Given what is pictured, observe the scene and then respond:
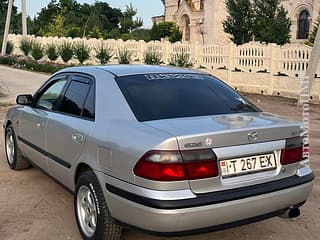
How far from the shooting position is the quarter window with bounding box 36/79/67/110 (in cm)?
462

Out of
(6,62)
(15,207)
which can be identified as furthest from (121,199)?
(6,62)

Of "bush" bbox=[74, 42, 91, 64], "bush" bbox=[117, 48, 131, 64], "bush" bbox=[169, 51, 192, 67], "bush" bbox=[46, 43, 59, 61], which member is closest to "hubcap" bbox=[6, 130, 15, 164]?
"bush" bbox=[169, 51, 192, 67]

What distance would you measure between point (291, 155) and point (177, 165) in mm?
1040

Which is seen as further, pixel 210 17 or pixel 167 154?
pixel 210 17

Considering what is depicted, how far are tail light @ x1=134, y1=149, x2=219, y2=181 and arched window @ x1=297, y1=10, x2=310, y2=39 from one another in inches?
1271

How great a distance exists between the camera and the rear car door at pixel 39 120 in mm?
4617

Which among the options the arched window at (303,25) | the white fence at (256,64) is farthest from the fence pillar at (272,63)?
the arched window at (303,25)

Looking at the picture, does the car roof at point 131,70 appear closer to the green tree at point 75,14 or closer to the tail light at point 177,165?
the tail light at point 177,165

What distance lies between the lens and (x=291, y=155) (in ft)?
11.4

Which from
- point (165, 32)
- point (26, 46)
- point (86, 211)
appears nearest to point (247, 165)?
point (86, 211)

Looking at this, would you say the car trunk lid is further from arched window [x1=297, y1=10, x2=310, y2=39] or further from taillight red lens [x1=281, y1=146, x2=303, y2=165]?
arched window [x1=297, y1=10, x2=310, y2=39]

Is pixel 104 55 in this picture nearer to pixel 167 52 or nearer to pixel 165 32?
pixel 167 52

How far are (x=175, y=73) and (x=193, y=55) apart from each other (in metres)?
16.0

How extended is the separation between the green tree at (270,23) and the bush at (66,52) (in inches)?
427
